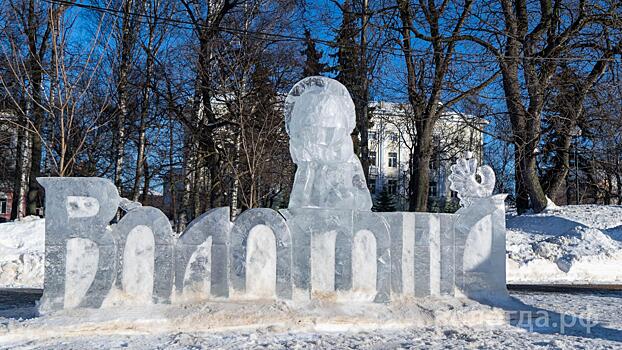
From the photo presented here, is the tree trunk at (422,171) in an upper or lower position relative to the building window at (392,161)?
lower

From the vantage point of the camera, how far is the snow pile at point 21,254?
513 inches

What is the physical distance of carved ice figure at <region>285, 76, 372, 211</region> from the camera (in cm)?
803

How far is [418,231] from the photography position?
807 cm

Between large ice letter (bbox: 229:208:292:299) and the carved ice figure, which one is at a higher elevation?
the carved ice figure

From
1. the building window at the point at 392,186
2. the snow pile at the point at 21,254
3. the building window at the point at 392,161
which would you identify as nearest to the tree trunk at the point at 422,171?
the snow pile at the point at 21,254

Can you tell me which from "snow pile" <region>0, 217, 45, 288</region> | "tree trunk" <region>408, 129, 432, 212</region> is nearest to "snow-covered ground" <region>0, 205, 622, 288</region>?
"snow pile" <region>0, 217, 45, 288</region>

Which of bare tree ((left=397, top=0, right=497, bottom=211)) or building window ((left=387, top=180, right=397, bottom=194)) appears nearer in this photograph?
bare tree ((left=397, top=0, right=497, bottom=211))

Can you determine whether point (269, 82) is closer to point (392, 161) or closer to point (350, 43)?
point (350, 43)

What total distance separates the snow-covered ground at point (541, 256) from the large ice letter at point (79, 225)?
6739 mm

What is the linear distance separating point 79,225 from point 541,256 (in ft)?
41.1

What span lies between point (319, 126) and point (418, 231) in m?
1.93

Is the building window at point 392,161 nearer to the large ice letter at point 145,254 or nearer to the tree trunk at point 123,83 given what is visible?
the tree trunk at point 123,83

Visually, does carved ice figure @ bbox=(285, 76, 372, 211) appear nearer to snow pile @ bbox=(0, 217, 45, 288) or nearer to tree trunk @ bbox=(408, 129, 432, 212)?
snow pile @ bbox=(0, 217, 45, 288)

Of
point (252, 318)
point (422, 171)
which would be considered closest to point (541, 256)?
point (422, 171)
